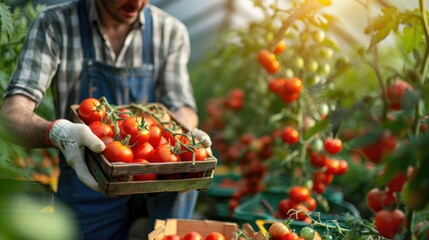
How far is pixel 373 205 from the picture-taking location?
1684 mm

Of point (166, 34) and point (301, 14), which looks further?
point (166, 34)

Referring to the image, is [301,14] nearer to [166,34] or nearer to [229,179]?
[166,34]

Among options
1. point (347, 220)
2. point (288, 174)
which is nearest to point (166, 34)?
point (347, 220)

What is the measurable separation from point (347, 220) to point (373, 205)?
102mm

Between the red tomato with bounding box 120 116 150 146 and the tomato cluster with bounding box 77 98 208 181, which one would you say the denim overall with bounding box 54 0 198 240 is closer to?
the tomato cluster with bounding box 77 98 208 181

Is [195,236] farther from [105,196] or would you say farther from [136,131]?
[105,196]

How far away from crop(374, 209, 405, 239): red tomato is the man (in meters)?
1.30

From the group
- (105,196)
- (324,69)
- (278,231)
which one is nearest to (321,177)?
(324,69)

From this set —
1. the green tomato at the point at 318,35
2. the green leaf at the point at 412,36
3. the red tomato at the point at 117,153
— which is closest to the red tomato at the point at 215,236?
the red tomato at the point at 117,153

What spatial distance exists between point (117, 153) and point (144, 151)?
0.14m

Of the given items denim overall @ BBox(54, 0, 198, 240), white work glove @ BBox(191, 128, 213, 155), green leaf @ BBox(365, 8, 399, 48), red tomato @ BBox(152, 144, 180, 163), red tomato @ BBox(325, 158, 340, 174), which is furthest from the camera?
red tomato @ BBox(325, 158, 340, 174)

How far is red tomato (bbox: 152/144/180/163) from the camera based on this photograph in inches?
71.7

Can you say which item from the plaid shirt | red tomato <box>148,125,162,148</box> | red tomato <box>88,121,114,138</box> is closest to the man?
the plaid shirt

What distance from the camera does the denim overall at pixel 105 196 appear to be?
2.62m
